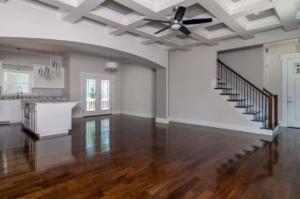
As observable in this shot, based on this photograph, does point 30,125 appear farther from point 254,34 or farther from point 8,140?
point 254,34

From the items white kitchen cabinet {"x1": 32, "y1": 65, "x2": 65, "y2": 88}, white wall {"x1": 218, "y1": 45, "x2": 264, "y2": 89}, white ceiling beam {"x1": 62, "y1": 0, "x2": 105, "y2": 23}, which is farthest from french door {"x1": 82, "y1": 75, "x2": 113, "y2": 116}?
white wall {"x1": 218, "y1": 45, "x2": 264, "y2": 89}

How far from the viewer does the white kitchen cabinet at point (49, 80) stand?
7.68 metres

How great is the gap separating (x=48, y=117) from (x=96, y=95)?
14.7 ft

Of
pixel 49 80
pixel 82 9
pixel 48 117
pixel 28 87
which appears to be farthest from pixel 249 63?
pixel 28 87

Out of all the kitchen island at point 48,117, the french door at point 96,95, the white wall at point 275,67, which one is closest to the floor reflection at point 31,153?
the kitchen island at point 48,117

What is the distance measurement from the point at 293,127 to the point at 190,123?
3.54 m

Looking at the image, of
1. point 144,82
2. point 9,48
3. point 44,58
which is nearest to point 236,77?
point 144,82

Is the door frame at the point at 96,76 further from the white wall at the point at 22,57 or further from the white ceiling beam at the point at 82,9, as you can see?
the white ceiling beam at the point at 82,9

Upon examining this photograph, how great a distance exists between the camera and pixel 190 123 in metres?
7.04

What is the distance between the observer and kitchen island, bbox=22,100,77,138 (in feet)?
15.9

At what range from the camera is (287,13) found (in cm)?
387

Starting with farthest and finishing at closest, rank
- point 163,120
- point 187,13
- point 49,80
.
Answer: point 49,80
point 163,120
point 187,13

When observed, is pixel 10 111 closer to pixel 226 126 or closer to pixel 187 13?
pixel 187 13

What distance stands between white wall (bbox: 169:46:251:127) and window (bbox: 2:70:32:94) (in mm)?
6103
